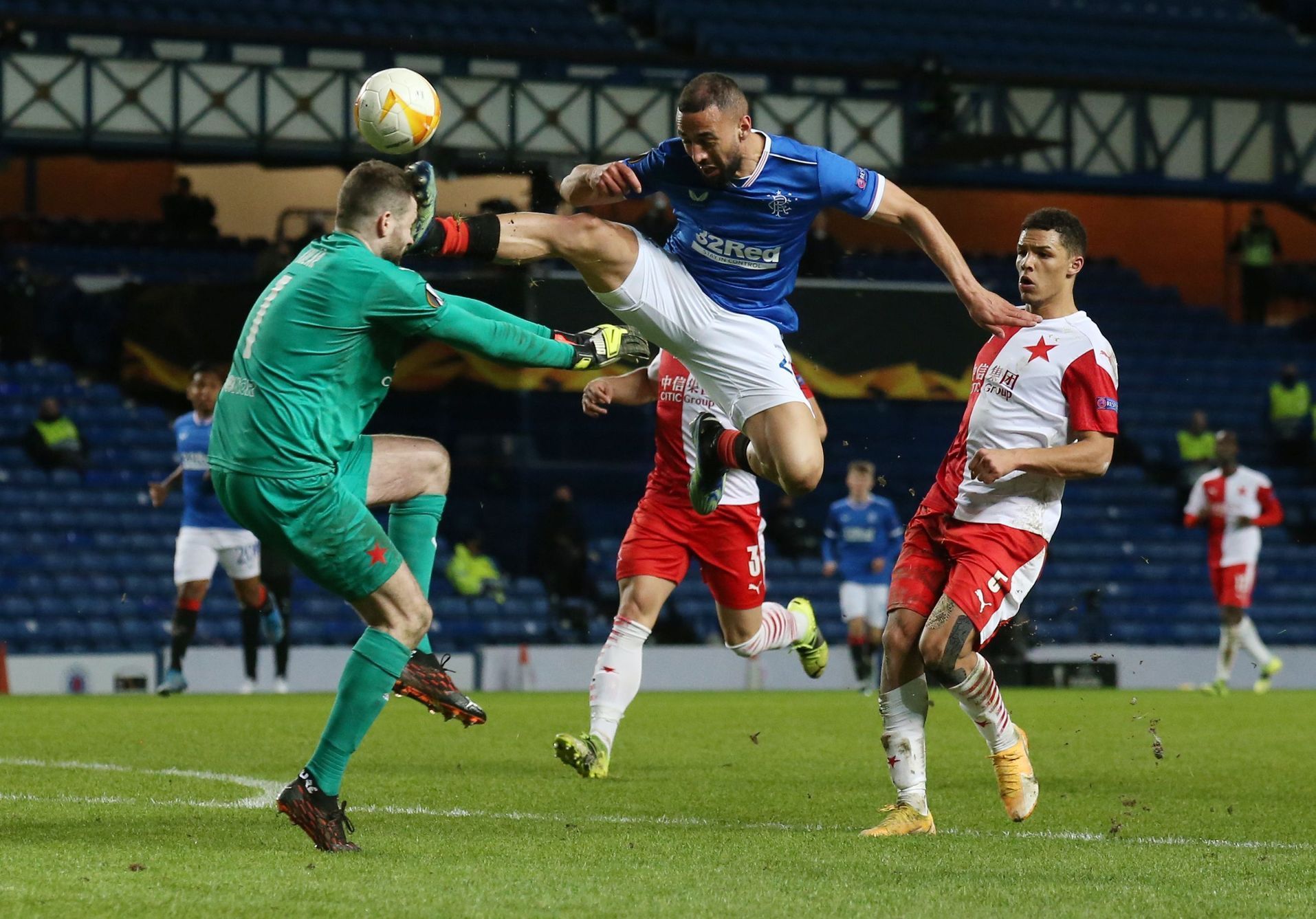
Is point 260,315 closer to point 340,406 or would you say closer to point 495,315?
point 340,406

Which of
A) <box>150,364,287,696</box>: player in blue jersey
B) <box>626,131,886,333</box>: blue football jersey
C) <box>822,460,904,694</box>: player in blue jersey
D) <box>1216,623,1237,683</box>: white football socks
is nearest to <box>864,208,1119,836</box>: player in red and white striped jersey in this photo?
<box>626,131,886,333</box>: blue football jersey

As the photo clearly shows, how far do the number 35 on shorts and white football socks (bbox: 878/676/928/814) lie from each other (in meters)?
0.36

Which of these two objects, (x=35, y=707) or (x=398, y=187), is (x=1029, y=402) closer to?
(x=398, y=187)

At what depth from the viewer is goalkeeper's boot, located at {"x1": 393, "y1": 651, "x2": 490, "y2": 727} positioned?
6.25 metres

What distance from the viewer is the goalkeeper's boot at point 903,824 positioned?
235 inches

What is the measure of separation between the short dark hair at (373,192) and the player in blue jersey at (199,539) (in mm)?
8462

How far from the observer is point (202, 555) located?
1432 cm

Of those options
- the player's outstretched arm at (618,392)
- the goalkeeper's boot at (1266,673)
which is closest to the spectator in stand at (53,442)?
the goalkeeper's boot at (1266,673)

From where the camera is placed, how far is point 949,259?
266 inches

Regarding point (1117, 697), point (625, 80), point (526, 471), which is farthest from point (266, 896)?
point (625, 80)

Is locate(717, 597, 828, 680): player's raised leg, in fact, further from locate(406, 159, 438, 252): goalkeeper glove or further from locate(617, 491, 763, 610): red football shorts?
locate(406, 159, 438, 252): goalkeeper glove

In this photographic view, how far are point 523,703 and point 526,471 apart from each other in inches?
235

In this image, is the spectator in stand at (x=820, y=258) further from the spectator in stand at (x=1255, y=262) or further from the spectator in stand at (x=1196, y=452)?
the spectator in stand at (x=1255, y=262)

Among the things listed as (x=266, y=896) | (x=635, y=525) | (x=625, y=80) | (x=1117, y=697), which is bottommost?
(x=1117, y=697)
